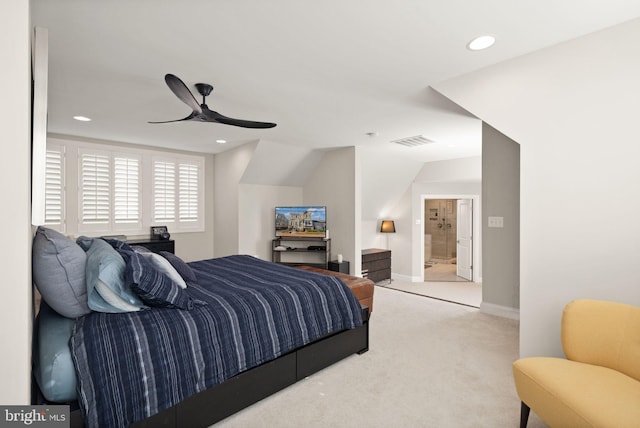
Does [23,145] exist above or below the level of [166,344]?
above

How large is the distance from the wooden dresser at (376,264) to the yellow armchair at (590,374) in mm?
5137

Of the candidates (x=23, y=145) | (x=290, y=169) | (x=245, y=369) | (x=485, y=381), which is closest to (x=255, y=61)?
(x=23, y=145)

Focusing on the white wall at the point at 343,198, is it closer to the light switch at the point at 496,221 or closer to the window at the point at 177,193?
the light switch at the point at 496,221

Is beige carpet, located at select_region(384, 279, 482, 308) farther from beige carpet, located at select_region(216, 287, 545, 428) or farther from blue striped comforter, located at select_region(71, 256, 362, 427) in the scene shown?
blue striped comforter, located at select_region(71, 256, 362, 427)

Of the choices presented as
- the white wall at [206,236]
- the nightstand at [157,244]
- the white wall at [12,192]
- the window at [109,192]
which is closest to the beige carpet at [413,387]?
the white wall at [12,192]

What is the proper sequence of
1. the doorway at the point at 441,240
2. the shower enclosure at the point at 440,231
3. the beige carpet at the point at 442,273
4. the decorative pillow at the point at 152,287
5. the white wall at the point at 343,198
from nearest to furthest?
the decorative pillow at the point at 152,287 → the white wall at the point at 343,198 → the beige carpet at the point at 442,273 → the doorway at the point at 441,240 → the shower enclosure at the point at 440,231

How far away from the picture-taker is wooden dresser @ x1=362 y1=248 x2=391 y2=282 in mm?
6934

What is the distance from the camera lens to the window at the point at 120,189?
4.63m

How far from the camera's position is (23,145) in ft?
3.40

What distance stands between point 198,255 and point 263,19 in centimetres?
513

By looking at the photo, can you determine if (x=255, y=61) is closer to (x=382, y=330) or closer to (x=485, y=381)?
(x=382, y=330)

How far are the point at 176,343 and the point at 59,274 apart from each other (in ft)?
2.40

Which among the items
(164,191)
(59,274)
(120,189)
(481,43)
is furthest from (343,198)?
(59,274)

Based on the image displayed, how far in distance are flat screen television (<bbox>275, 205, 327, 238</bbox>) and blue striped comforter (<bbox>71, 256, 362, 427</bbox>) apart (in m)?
3.12
